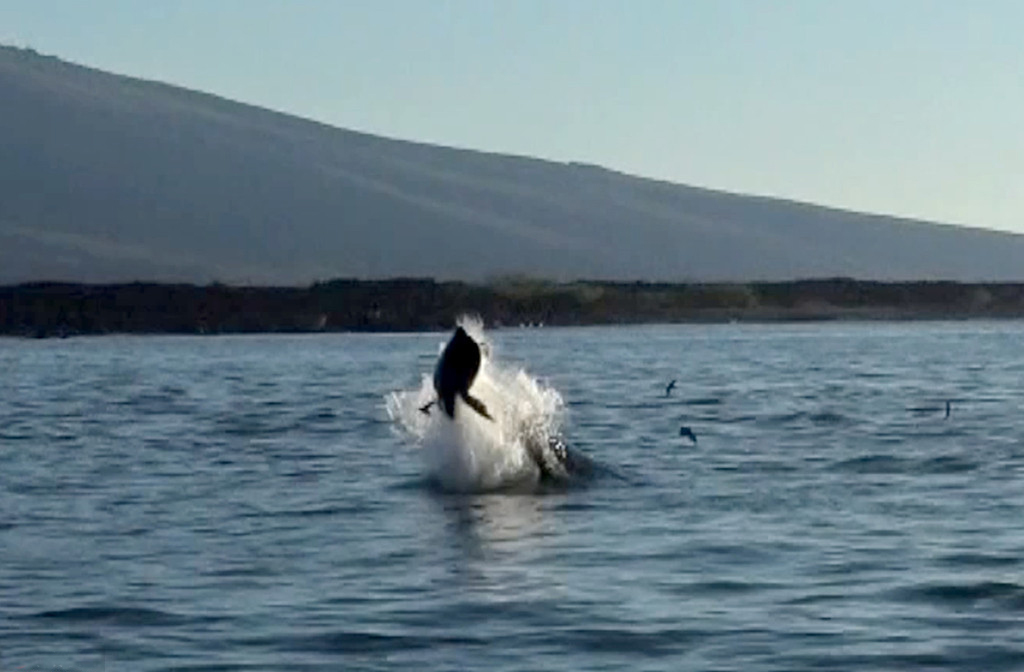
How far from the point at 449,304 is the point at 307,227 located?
225 ft

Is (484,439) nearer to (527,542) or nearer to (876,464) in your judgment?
(876,464)

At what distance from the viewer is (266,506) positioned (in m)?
27.3

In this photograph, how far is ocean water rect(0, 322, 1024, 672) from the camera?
18266 mm

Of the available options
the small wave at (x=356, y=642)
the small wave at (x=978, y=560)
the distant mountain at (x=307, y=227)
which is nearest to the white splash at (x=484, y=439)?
the small wave at (x=978, y=560)

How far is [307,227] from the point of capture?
171m

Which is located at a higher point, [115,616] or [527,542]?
[527,542]

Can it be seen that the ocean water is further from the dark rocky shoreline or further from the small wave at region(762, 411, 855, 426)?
the dark rocky shoreline

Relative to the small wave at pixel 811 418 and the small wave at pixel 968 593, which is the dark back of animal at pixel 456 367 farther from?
the small wave at pixel 811 418

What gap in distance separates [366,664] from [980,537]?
7.41m

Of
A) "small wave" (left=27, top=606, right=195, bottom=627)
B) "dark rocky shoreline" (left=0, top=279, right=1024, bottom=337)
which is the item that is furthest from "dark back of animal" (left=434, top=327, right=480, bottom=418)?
"dark rocky shoreline" (left=0, top=279, right=1024, bottom=337)

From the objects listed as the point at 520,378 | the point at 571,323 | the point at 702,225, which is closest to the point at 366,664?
the point at 520,378

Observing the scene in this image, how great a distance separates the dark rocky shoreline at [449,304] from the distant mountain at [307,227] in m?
30.6

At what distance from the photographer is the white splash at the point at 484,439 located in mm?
29609

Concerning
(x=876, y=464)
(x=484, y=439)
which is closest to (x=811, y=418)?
(x=876, y=464)
